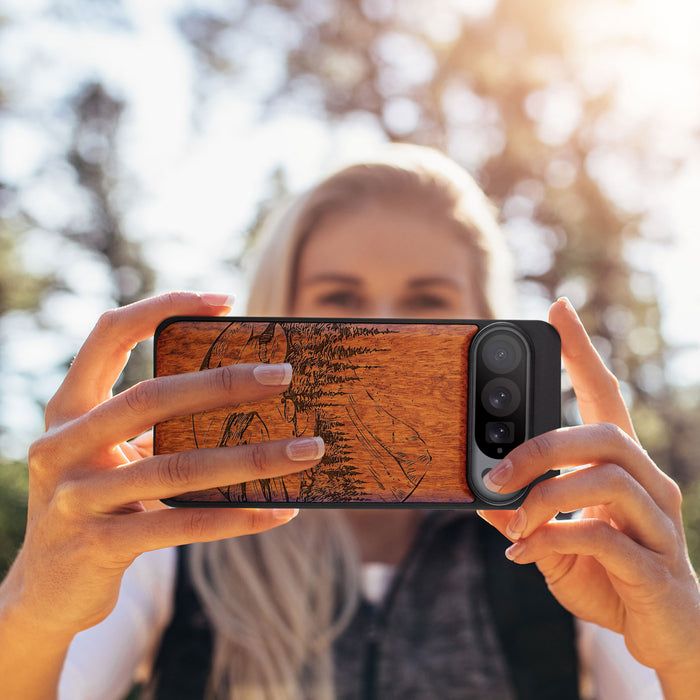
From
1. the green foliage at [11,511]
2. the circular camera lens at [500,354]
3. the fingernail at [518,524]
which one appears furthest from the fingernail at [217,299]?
the green foliage at [11,511]

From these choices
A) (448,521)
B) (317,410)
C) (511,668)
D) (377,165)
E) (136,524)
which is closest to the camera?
(136,524)

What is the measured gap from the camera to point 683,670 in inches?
54.7

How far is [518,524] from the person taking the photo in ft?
4.25

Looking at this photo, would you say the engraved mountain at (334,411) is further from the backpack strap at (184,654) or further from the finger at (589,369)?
the backpack strap at (184,654)

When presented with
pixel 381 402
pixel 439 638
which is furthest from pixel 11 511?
pixel 381 402

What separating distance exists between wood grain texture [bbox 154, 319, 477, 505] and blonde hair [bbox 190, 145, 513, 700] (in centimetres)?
120

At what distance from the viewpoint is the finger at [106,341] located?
1387mm

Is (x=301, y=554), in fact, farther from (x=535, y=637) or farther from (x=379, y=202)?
(x=379, y=202)

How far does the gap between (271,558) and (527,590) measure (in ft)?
3.46

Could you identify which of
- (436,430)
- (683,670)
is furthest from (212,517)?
(683,670)

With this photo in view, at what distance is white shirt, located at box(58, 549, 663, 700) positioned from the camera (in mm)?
1828

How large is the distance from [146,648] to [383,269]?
1.76 meters

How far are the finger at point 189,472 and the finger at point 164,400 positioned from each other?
81mm

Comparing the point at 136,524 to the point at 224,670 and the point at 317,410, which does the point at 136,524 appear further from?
the point at 224,670
